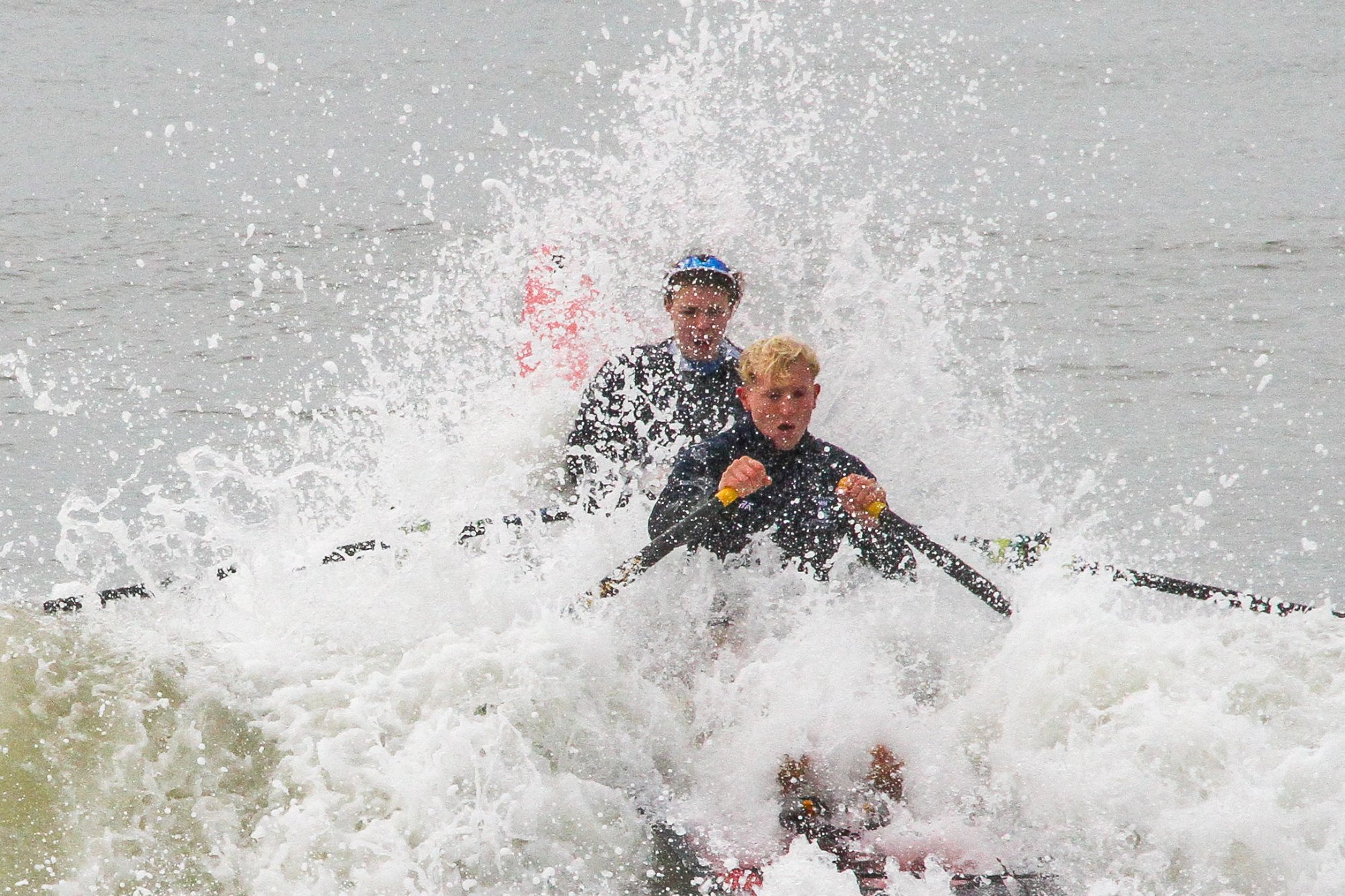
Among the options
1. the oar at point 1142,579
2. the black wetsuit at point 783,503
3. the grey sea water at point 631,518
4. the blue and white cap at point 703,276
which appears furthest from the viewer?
the blue and white cap at point 703,276

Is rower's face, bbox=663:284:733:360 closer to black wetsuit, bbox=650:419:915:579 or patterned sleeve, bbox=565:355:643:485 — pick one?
patterned sleeve, bbox=565:355:643:485

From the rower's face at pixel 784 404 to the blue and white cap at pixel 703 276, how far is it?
3.36ft

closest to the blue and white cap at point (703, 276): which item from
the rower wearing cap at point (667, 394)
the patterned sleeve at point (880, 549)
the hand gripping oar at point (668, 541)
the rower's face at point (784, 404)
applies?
the rower wearing cap at point (667, 394)

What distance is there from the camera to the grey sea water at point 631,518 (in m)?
4.24

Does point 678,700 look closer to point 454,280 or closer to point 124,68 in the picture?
point 454,280

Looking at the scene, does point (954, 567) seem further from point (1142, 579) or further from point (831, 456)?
point (1142, 579)

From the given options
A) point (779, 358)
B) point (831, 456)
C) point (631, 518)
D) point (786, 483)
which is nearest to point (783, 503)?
point (786, 483)

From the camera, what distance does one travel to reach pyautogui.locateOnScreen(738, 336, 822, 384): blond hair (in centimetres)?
474

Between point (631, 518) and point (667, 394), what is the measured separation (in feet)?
2.18

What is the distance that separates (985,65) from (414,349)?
454 inches

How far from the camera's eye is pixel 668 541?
4758mm

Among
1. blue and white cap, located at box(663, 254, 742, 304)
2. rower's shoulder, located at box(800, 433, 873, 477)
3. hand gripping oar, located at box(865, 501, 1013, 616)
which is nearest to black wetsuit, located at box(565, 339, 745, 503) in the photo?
blue and white cap, located at box(663, 254, 742, 304)

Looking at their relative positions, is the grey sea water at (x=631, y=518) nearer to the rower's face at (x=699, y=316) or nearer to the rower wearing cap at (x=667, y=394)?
the rower wearing cap at (x=667, y=394)

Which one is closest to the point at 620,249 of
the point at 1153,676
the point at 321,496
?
the point at 321,496
